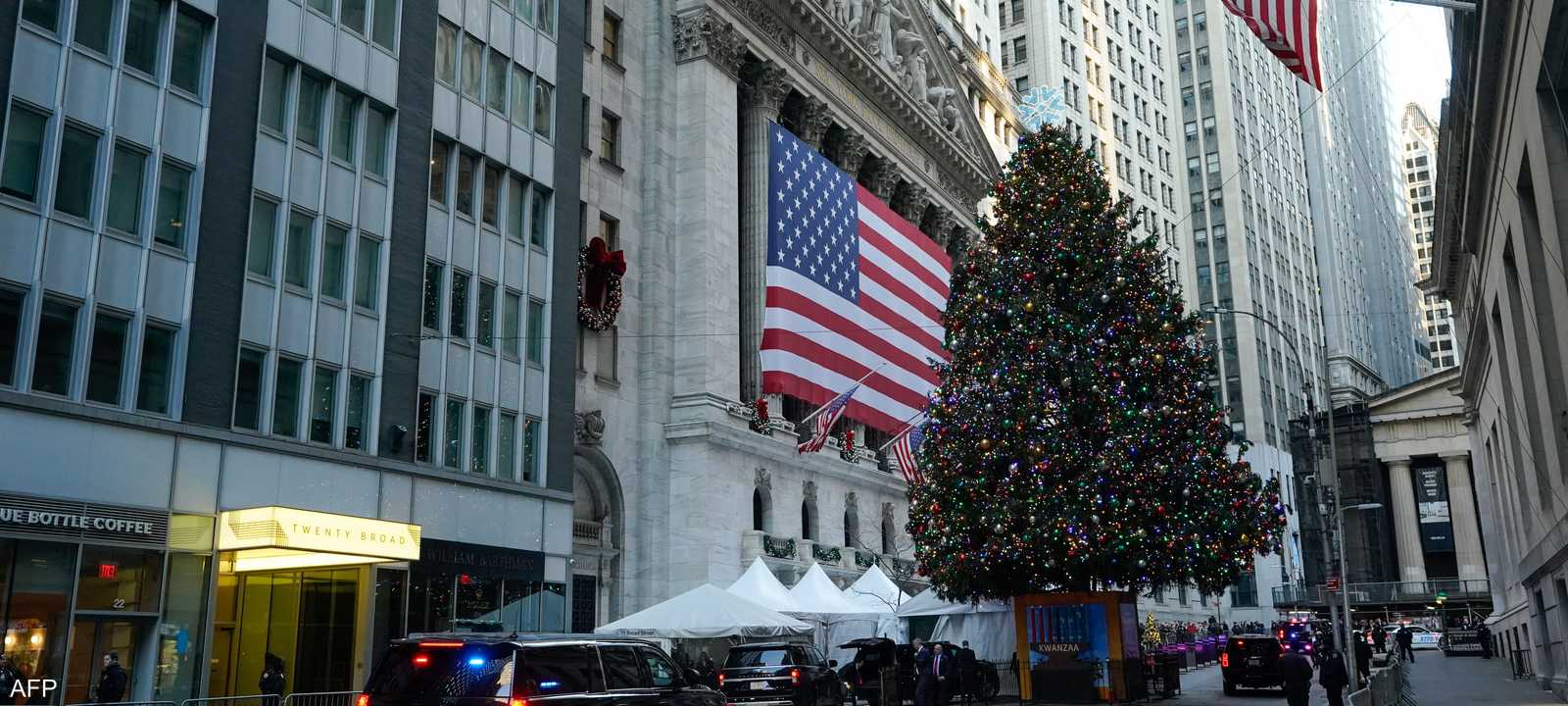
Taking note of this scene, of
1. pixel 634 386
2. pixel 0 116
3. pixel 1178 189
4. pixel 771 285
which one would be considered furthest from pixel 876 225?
pixel 1178 189

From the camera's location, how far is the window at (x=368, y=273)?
28328 mm

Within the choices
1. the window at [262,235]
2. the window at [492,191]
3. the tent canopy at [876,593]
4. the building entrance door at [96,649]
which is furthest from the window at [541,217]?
the building entrance door at [96,649]

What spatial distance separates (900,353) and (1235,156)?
71.5 meters

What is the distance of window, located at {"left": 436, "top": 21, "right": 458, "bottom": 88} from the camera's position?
31391mm

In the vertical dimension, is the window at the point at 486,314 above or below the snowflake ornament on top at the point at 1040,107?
below

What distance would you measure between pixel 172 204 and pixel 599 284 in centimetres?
1504

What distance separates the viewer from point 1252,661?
3453 cm

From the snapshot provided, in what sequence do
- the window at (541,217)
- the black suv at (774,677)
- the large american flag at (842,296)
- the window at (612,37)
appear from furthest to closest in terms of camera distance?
the large american flag at (842,296), the window at (612,37), the window at (541,217), the black suv at (774,677)

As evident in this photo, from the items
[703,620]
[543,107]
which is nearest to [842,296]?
[543,107]

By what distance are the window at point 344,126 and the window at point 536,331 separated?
6612 mm

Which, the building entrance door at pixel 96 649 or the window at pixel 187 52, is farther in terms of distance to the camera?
the window at pixel 187 52

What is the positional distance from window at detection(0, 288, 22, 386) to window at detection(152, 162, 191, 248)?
2.93 metres

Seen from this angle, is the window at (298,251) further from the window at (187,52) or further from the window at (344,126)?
the window at (187,52)

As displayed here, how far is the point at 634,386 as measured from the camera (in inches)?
1561
